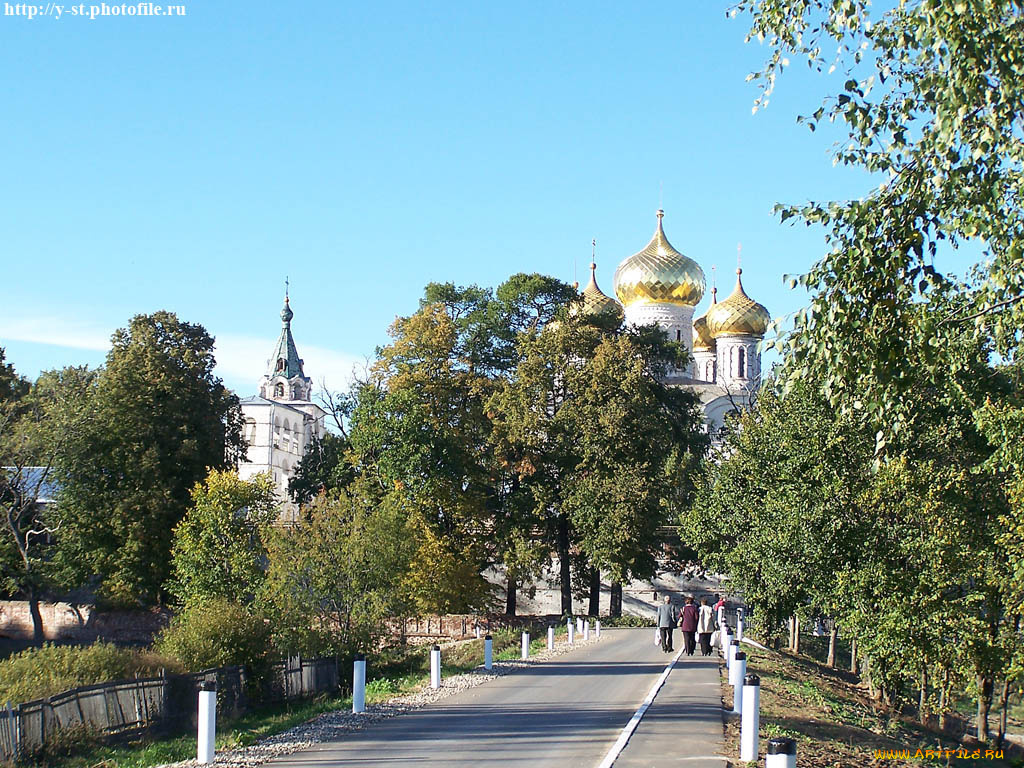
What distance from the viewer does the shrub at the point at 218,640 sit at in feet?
73.3

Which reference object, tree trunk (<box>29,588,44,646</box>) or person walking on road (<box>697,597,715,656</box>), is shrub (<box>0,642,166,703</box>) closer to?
person walking on road (<box>697,597,715,656</box>)

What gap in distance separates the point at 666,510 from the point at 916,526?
16917 millimetres

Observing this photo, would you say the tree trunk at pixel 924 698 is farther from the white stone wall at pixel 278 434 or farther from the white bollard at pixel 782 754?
the white stone wall at pixel 278 434

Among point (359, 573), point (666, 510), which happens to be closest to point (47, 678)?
point (359, 573)

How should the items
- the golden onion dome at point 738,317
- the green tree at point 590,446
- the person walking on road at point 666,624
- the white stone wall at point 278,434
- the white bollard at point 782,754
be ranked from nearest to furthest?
the white bollard at point 782,754, the person walking on road at point 666,624, the green tree at point 590,446, the golden onion dome at point 738,317, the white stone wall at point 278,434

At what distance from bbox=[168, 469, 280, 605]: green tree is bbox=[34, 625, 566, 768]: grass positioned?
8008 millimetres

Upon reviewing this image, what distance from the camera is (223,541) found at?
36.1 m

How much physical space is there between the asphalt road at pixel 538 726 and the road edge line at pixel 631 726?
0.09 m

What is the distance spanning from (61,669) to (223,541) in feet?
56.3

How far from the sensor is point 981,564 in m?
25.0

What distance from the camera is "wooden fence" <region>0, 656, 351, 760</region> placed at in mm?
13945

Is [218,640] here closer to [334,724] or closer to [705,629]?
[334,724]

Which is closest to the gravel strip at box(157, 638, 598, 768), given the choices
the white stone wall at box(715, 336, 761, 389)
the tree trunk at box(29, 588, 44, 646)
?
the tree trunk at box(29, 588, 44, 646)

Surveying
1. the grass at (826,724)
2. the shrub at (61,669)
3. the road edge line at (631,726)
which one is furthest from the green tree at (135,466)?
the road edge line at (631,726)
